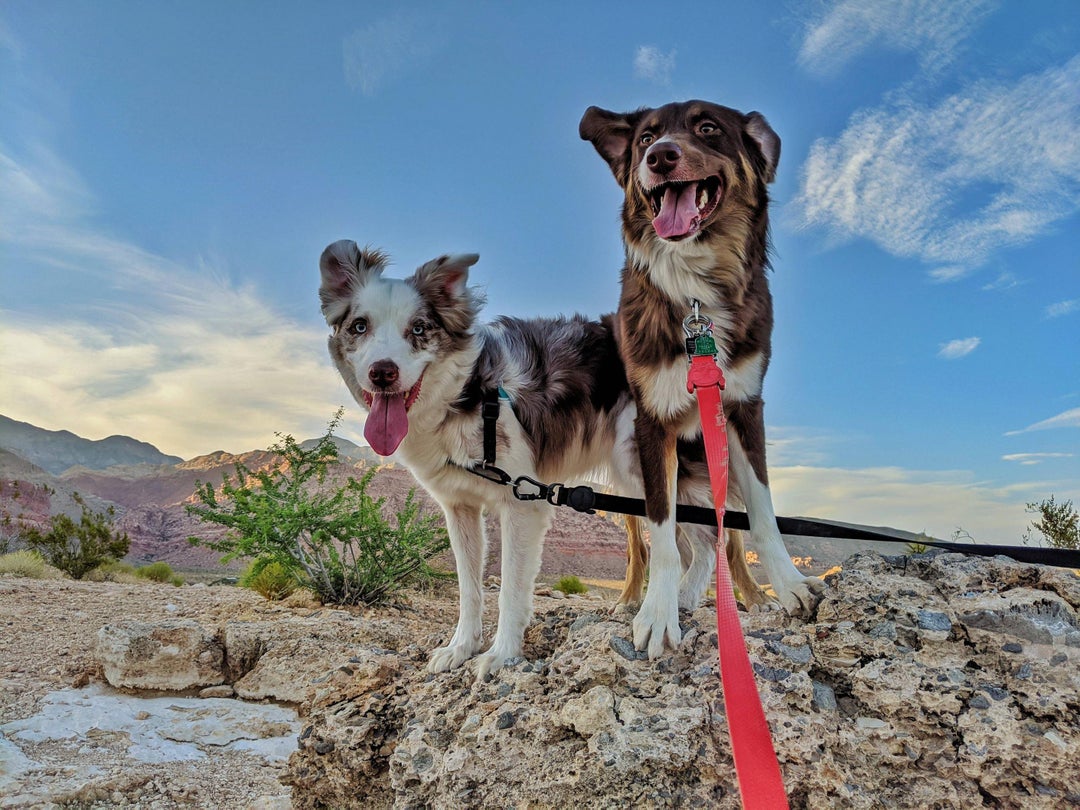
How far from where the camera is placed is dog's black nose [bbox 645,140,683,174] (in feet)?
9.96

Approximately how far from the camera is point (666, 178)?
3.07m

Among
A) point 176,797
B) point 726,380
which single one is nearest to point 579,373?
point 726,380

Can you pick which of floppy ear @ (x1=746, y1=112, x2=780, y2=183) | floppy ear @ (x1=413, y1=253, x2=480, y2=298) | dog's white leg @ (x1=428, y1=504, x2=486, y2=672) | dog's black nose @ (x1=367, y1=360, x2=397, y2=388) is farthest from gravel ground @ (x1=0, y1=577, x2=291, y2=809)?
floppy ear @ (x1=746, y1=112, x2=780, y2=183)

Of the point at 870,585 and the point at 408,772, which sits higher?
the point at 870,585

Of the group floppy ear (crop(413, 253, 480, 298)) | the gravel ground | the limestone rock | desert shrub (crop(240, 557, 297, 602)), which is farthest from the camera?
desert shrub (crop(240, 557, 297, 602))

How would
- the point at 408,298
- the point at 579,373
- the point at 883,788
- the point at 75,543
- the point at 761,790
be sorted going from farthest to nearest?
1. the point at 75,543
2. the point at 579,373
3. the point at 408,298
4. the point at 883,788
5. the point at 761,790

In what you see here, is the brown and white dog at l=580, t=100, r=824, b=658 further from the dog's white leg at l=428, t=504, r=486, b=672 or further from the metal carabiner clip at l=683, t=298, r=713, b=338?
the dog's white leg at l=428, t=504, r=486, b=672

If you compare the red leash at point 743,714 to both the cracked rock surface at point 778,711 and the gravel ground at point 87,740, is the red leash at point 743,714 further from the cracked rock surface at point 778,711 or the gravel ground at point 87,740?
the gravel ground at point 87,740

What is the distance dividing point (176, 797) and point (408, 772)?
8.25 feet

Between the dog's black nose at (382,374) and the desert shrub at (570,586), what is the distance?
8.45m

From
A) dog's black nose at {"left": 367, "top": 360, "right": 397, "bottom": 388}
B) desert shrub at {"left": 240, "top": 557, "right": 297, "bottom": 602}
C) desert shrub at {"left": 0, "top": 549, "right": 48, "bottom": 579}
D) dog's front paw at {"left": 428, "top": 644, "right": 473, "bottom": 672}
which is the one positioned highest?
dog's black nose at {"left": 367, "top": 360, "right": 397, "bottom": 388}

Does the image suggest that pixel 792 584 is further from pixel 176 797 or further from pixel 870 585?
pixel 176 797

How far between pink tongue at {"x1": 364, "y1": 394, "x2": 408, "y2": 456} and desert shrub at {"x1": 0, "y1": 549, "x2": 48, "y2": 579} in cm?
1141

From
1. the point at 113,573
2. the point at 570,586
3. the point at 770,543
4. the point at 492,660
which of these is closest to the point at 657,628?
the point at 770,543
